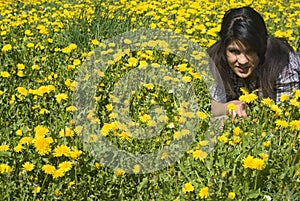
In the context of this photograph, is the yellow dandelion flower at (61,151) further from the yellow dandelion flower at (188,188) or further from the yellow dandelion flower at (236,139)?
the yellow dandelion flower at (236,139)

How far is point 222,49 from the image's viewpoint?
3246mm

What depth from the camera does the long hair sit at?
294 centimetres

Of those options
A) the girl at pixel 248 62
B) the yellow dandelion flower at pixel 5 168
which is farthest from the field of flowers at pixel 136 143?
the girl at pixel 248 62

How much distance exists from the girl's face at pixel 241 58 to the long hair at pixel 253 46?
0.03 metres

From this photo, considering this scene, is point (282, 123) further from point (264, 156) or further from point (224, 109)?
point (224, 109)

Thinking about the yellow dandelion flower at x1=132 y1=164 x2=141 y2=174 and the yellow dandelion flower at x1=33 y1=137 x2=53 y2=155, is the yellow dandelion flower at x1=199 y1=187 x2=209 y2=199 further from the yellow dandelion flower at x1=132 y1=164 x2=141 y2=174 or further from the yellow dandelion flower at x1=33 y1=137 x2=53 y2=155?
the yellow dandelion flower at x1=33 y1=137 x2=53 y2=155

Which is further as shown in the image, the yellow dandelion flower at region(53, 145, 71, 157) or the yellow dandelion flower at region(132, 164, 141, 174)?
the yellow dandelion flower at region(132, 164, 141, 174)

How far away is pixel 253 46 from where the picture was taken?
295 centimetres

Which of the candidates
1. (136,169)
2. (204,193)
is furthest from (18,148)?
(204,193)

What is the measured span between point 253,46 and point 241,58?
111 mm

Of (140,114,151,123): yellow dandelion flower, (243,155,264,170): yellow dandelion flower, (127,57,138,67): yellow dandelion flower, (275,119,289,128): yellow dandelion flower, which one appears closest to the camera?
(243,155,264,170): yellow dandelion flower

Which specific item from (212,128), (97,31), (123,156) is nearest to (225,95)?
(212,128)

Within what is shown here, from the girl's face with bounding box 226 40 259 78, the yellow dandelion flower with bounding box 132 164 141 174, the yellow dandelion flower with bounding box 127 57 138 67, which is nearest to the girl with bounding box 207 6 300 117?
the girl's face with bounding box 226 40 259 78

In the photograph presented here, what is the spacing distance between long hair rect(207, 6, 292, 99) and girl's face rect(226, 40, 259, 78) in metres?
0.03
